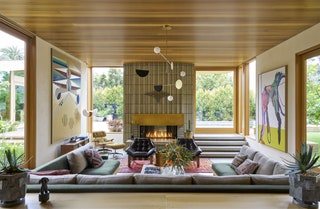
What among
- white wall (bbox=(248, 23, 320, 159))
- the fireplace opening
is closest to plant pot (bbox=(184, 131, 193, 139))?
the fireplace opening

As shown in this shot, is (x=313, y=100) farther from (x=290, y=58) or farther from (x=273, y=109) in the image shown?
(x=273, y=109)

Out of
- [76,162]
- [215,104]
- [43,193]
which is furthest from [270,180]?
[215,104]

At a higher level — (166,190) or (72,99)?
(72,99)

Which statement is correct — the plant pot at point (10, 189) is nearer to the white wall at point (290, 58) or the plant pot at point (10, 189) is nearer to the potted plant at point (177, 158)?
the potted plant at point (177, 158)

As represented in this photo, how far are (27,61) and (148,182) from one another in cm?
389

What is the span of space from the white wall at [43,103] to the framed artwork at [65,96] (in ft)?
0.55

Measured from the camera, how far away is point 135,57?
737 centimetres

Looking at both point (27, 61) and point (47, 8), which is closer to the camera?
point (47, 8)

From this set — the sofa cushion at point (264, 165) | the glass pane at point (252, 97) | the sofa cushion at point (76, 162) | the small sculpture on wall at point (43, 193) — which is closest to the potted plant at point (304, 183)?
the sofa cushion at point (264, 165)

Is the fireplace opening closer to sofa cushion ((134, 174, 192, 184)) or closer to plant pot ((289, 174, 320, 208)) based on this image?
sofa cushion ((134, 174, 192, 184))

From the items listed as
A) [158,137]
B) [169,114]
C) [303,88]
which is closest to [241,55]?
[303,88]

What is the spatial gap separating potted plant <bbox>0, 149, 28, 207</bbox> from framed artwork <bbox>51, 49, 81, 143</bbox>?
3936mm

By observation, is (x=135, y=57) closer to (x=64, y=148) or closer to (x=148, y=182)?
(x=64, y=148)

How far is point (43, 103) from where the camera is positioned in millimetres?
5301
